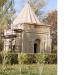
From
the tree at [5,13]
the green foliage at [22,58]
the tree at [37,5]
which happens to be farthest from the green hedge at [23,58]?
the tree at [37,5]

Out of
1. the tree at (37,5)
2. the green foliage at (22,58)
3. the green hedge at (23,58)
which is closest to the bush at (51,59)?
the green hedge at (23,58)

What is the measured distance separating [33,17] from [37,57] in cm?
23

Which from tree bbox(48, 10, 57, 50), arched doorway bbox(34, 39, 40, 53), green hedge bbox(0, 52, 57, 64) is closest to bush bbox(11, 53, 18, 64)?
green hedge bbox(0, 52, 57, 64)

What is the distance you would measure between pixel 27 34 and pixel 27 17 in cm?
10

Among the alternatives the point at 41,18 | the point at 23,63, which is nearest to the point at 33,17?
the point at 41,18

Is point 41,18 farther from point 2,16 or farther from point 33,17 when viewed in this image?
point 2,16

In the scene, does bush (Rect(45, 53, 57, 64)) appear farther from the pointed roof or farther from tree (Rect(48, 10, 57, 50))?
the pointed roof

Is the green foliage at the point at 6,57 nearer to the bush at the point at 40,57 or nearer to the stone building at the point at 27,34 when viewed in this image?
the stone building at the point at 27,34

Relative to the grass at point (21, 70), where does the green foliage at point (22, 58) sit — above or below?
above

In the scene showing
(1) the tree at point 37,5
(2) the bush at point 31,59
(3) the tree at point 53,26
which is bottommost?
(2) the bush at point 31,59

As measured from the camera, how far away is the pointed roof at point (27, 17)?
1.18 metres
